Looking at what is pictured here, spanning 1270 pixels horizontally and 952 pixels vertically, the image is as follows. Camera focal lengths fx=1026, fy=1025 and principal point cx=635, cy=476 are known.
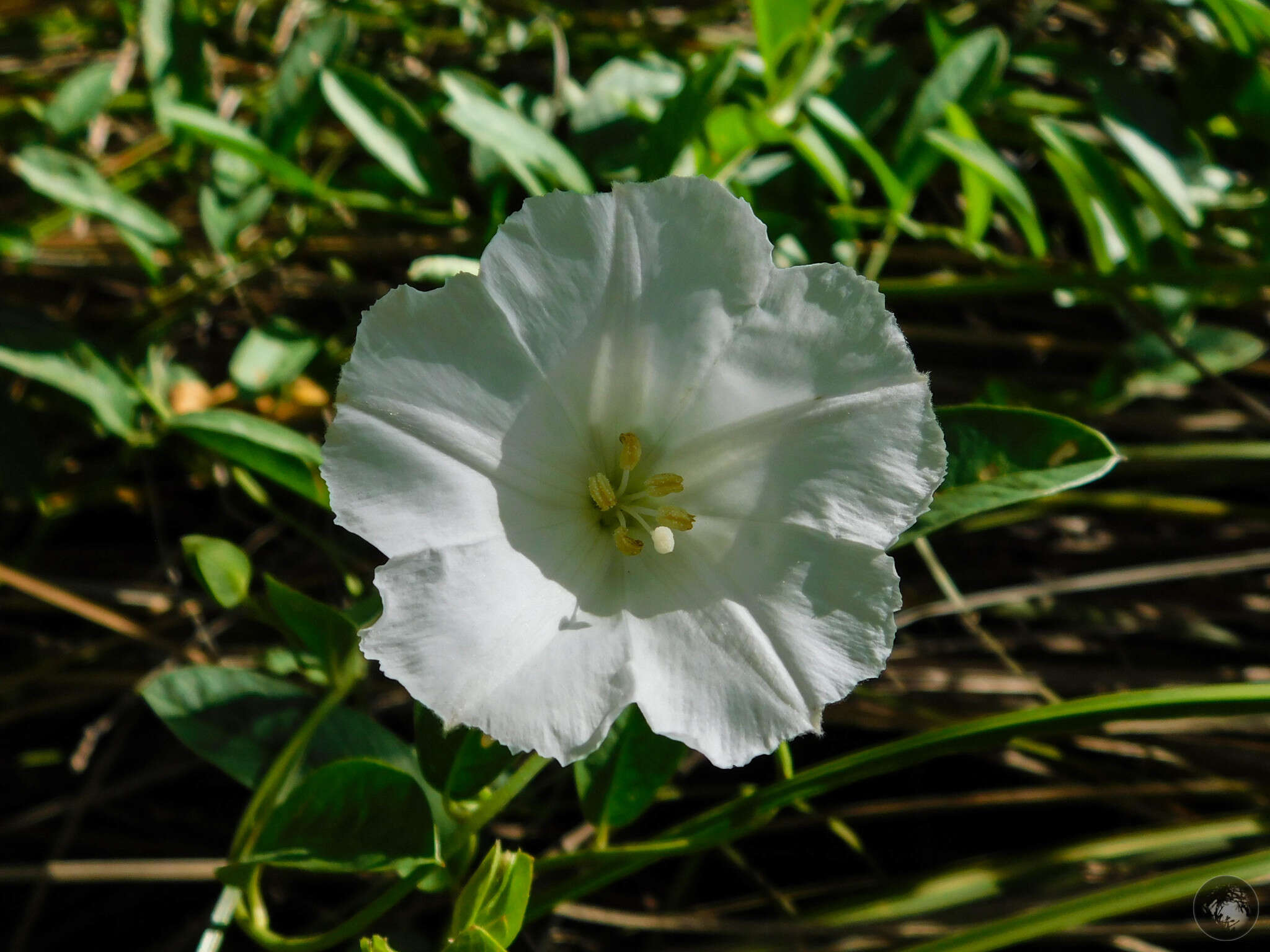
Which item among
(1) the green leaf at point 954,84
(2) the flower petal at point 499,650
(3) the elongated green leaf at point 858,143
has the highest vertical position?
(1) the green leaf at point 954,84

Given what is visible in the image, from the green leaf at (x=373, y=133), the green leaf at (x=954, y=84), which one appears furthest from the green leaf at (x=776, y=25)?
the green leaf at (x=373, y=133)

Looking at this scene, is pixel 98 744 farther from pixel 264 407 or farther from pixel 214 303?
pixel 214 303

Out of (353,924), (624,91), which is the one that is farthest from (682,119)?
(353,924)

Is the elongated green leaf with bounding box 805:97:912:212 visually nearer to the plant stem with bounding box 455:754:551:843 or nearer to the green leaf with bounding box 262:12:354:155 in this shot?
the green leaf with bounding box 262:12:354:155

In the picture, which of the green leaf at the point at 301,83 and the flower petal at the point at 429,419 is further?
the green leaf at the point at 301,83

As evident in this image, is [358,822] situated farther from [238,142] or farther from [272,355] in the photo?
[238,142]

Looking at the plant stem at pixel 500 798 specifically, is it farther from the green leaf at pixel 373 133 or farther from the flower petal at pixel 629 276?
the green leaf at pixel 373 133

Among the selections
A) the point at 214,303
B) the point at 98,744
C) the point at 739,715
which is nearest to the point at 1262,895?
the point at 739,715
